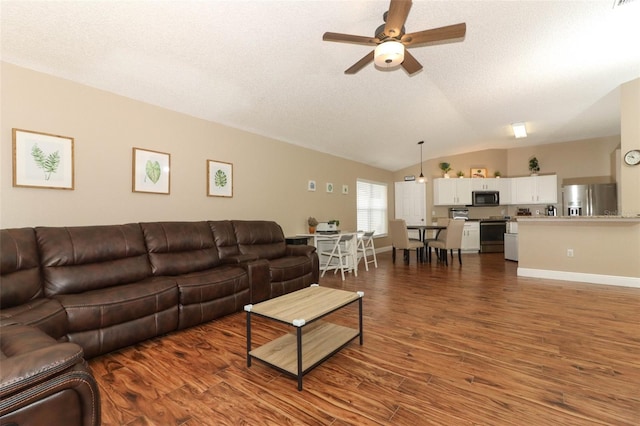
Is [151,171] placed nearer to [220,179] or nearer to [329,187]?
[220,179]

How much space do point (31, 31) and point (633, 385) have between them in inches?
193

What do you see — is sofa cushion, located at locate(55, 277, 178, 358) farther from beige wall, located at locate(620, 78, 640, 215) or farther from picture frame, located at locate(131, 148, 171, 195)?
beige wall, located at locate(620, 78, 640, 215)

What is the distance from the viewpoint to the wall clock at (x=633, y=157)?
3.97m

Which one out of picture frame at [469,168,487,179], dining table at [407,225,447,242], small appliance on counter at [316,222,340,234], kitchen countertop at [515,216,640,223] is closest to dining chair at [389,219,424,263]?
dining table at [407,225,447,242]

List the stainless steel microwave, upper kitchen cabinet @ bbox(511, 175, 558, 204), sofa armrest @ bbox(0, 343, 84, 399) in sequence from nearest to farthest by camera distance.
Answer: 1. sofa armrest @ bbox(0, 343, 84, 399)
2. upper kitchen cabinet @ bbox(511, 175, 558, 204)
3. the stainless steel microwave

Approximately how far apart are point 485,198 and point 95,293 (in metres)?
8.12

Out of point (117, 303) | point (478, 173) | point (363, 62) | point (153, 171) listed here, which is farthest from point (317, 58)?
point (478, 173)

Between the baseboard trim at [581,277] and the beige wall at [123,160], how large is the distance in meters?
4.15

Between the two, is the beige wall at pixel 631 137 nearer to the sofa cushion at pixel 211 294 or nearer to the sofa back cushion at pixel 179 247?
the sofa cushion at pixel 211 294

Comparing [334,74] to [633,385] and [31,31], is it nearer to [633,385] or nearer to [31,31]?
[31,31]

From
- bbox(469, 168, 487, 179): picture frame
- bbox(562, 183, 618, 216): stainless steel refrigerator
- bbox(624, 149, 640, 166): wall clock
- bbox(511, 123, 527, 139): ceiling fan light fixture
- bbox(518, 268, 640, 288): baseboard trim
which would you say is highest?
bbox(511, 123, 527, 139): ceiling fan light fixture

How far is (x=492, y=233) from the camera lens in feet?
24.0

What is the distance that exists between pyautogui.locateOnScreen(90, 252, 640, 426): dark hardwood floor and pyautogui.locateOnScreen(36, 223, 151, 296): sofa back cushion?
0.64 m

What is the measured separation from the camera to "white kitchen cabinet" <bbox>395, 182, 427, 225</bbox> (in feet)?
27.0
